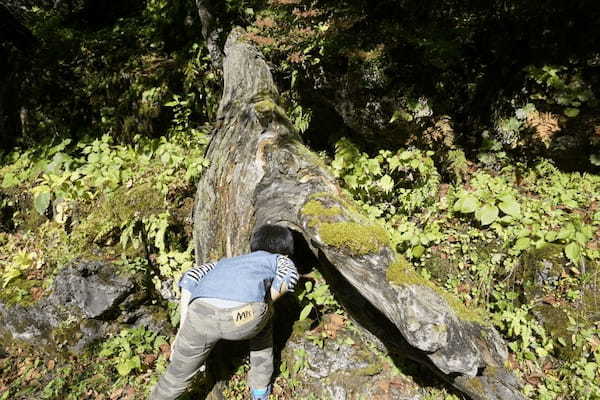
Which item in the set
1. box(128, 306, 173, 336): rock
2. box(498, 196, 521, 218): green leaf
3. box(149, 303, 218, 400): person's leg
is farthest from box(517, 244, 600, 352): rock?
box(128, 306, 173, 336): rock

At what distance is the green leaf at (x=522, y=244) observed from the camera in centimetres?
343

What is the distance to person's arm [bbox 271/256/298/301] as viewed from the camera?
299cm

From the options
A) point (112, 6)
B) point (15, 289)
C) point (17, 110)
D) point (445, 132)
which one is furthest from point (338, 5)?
point (112, 6)

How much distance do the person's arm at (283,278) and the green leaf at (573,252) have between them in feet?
8.63

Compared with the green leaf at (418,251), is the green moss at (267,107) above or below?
above

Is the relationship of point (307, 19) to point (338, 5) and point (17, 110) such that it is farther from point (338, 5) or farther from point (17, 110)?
point (17, 110)

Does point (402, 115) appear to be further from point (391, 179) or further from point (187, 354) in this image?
point (187, 354)

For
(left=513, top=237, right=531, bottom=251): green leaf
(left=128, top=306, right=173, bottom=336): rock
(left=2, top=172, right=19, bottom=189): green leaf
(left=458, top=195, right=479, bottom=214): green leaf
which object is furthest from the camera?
(left=2, top=172, right=19, bottom=189): green leaf

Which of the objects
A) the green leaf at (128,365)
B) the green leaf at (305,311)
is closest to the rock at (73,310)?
the green leaf at (128,365)

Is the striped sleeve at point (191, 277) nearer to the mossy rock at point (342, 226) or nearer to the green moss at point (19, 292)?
the mossy rock at point (342, 226)

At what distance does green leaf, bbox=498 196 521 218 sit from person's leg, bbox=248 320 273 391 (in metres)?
2.88

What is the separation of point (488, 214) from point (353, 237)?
1.96m

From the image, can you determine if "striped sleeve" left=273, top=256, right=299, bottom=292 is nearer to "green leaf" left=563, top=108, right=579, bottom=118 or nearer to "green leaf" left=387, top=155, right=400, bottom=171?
"green leaf" left=387, top=155, right=400, bottom=171

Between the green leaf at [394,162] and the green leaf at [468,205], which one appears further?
the green leaf at [394,162]
